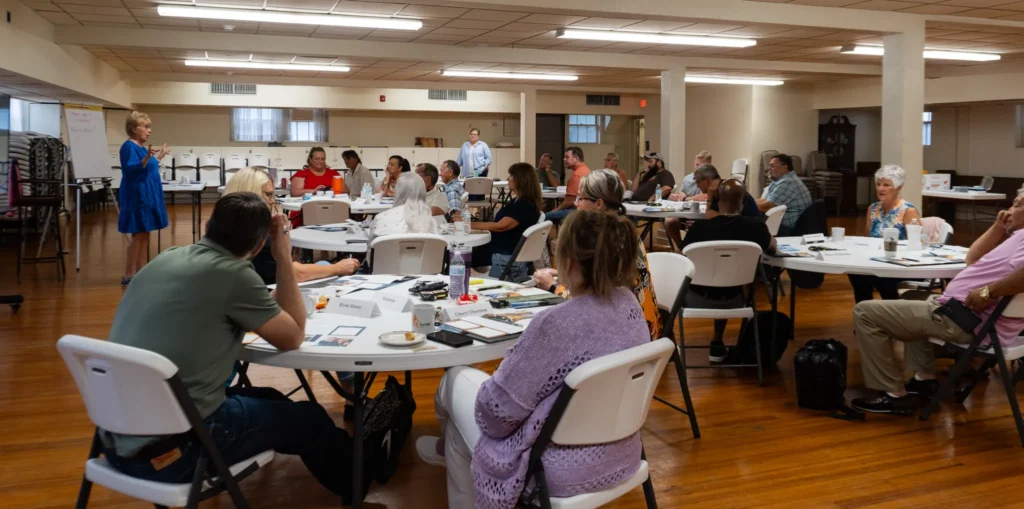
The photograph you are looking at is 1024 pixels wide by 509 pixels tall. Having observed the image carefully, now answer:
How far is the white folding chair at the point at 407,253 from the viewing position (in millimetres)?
4652

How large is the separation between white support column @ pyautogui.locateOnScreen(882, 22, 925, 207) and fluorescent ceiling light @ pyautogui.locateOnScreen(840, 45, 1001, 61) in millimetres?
2571

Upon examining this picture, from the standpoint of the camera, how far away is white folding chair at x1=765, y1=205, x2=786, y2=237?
23.9ft

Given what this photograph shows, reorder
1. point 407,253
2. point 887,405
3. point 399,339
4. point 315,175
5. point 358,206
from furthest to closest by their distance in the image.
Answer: point 315,175 < point 358,206 < point 407,253 < point 887,405 < point 399,339

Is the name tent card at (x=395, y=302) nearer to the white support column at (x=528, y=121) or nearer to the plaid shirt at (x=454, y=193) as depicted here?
the plaid shirt at (x=454, y=193)

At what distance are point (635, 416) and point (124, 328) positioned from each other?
146 centimetres

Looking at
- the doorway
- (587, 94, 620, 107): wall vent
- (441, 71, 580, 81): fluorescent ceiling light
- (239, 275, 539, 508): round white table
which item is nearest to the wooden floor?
(239, 275, 539, 508): round white table

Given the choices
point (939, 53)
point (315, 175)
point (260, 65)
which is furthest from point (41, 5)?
point (939, 53)

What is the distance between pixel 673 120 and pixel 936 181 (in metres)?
4.14

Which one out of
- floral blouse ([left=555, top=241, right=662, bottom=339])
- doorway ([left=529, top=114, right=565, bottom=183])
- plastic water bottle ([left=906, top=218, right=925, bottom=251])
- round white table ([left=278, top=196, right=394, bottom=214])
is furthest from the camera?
doorway ([left=529, top=114, right=565, bottom=183])

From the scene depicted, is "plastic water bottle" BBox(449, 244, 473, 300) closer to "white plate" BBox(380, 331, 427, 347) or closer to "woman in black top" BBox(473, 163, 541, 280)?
"white plate" BBox(380, 331, 427, 347)

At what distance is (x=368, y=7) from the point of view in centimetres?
873

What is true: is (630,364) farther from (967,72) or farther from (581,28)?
(967,72)

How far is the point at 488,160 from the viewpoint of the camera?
15602mm

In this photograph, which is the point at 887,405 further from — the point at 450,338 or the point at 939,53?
the point at 939,53
